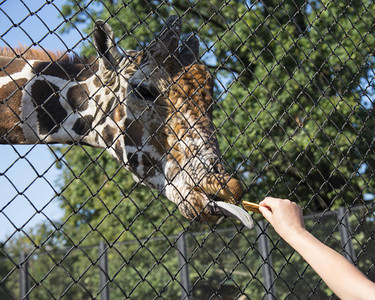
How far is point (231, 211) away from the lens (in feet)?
8.81

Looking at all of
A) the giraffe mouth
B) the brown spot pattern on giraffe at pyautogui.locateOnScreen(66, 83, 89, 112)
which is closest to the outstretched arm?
the giraffe mouth

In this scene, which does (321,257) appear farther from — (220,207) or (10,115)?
(10,115)

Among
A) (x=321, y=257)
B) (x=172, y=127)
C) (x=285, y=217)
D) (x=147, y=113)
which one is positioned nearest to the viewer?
(x=321, y=257)

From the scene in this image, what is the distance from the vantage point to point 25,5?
2377 millimetres

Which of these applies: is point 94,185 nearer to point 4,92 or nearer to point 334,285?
point 4,92

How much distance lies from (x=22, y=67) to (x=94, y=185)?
7962 millimetres

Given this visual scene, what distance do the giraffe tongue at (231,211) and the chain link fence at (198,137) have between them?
8 cm

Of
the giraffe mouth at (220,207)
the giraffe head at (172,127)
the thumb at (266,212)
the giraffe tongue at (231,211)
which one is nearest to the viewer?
the thumb at (266,212)

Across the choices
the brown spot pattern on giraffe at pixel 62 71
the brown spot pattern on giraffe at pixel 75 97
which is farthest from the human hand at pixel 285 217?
the brown spot pattern on giraffe at pixel 62 71

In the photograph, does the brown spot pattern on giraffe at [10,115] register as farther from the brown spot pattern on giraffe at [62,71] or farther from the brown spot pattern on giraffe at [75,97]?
the brown spot pattern on giraffe at [75,97]

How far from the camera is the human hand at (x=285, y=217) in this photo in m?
2.08

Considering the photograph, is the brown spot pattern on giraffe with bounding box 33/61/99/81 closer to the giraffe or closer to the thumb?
the giraffe

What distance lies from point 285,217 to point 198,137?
1584mm

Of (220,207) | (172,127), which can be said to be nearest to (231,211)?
(220,207)
